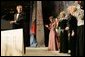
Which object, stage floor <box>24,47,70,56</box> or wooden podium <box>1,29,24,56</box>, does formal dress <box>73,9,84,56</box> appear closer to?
stage floor <box>24,47,70,56</box>

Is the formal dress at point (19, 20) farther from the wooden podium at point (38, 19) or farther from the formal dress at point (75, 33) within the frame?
the formal dress at point (75, 33)

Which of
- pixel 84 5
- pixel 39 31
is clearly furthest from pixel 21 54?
pixel 84 5

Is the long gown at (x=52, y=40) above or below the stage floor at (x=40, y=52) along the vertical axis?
above

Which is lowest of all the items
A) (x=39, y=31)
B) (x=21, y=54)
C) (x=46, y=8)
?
(x=21, y=54)

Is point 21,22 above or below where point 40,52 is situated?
above

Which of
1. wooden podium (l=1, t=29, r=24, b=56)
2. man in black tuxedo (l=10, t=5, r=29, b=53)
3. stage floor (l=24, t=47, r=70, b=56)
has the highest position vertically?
man in black tuxedo (l=10, t=5, r=29, b=53)

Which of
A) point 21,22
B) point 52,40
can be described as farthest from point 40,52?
point 21,22

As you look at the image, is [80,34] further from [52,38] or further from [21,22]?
[21,22]

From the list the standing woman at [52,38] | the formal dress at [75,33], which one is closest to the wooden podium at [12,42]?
the standing woman at [52,38]

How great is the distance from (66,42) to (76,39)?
0.22 ft

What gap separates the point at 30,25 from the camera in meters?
1.85

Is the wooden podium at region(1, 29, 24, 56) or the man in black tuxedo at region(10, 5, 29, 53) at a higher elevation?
the man in black tuxedo at region(10, 5, 29, 53)

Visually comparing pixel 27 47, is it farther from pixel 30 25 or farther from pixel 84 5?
pixel 84 5

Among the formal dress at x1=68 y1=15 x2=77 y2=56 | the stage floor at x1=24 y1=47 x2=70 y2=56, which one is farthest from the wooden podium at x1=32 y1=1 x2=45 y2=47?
the formal dress at x1=68 y1=15 x2=77 y2=56
